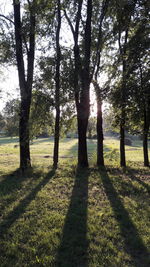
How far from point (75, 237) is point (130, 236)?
1051 mm

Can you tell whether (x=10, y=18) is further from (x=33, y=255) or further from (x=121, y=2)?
(x=33, y=255)

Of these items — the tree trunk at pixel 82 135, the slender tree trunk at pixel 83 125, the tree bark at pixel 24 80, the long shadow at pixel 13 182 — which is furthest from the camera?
the tree trunk at pixel 82 135

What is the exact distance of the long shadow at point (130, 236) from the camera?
3163mm

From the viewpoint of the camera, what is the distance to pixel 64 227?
411 cm

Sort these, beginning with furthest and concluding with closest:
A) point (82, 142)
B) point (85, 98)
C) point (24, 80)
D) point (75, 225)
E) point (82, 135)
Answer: point (82, 142), point (82, 135), point (85, 98), point (24, 80), point (75, 225)

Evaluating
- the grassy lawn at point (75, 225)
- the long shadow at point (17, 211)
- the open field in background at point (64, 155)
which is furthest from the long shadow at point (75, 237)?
the open field in background at point (64, 155)

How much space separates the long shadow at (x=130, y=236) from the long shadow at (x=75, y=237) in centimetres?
74

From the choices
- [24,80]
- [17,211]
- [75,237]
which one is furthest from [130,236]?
[24,80]

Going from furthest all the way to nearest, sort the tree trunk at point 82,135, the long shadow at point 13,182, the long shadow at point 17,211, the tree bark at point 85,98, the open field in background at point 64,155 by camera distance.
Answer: the open field in background at point 64,155 < the tree trunk at point 82,135 < the tree bark at point 85,98 < the long shadow at point 13,182 < the long shadow at point 17,211

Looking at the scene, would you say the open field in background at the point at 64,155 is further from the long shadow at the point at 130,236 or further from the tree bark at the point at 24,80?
the long shadow at the point at 130,236

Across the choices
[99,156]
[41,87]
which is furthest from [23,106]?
[99,156]

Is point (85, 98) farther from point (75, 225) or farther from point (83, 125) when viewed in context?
point (75, 225)

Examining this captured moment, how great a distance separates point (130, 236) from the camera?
3793 mm

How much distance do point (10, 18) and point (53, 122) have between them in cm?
626
